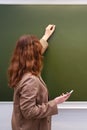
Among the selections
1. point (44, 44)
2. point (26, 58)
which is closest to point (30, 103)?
point (26, 58)

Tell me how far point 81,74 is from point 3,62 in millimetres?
845

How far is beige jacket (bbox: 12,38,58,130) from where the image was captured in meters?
1.58

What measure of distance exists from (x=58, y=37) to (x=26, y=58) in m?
0.94

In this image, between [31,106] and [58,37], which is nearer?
[31,106]

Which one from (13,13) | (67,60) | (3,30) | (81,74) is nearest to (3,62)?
(3,30)

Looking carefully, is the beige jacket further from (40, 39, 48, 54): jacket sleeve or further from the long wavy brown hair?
(40, 39, 48, 54): jacket sleeve

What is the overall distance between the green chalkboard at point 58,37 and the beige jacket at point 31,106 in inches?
32.2

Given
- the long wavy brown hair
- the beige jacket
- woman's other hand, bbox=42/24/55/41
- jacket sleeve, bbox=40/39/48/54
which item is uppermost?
woman's other hand, bbox=42/24/55/41

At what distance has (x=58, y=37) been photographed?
249cm

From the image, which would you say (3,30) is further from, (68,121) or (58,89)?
(68,121)

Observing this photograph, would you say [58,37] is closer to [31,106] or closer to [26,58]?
[26,58]

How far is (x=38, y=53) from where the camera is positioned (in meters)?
1.64

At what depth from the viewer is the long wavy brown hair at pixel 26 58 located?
Result: 63.7 inches

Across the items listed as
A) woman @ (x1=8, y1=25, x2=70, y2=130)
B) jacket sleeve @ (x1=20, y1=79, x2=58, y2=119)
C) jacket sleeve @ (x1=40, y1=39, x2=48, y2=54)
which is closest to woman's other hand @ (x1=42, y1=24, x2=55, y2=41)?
jacket sleeve @ (x1=40, y1=39, x2=48, y2=54)
